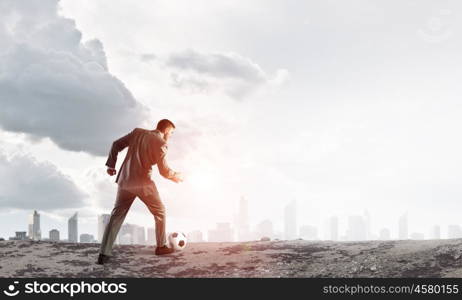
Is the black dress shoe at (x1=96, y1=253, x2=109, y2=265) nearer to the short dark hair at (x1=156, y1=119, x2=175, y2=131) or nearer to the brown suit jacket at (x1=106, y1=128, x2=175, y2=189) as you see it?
the brown suit jacket at (x1=106, y1=128, x2=175, y2=189)

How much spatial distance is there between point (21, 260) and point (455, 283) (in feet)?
30.3

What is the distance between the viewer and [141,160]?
12.6 m

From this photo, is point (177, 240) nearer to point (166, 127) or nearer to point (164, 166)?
point (164, 166)

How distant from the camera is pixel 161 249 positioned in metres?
13.1

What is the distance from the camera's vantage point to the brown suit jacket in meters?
12.5

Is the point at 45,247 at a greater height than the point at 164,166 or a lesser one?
lesser

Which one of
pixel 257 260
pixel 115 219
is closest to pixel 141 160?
pixel 115 219

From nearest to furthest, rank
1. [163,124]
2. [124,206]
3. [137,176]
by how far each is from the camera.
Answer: [137,176], [124,206], [163,124]

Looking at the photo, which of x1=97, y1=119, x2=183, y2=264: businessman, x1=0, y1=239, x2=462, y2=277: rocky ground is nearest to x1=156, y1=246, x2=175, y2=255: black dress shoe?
x1=0, y1=239, x2=462, y2=277: rocky ground

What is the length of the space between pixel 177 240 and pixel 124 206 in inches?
63.9

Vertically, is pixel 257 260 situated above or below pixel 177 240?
below

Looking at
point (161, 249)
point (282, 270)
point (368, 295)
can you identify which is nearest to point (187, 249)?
point (161, 249)

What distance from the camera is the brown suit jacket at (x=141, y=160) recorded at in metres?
12.5

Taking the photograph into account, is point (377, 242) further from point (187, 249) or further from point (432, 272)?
point (187, 249)
